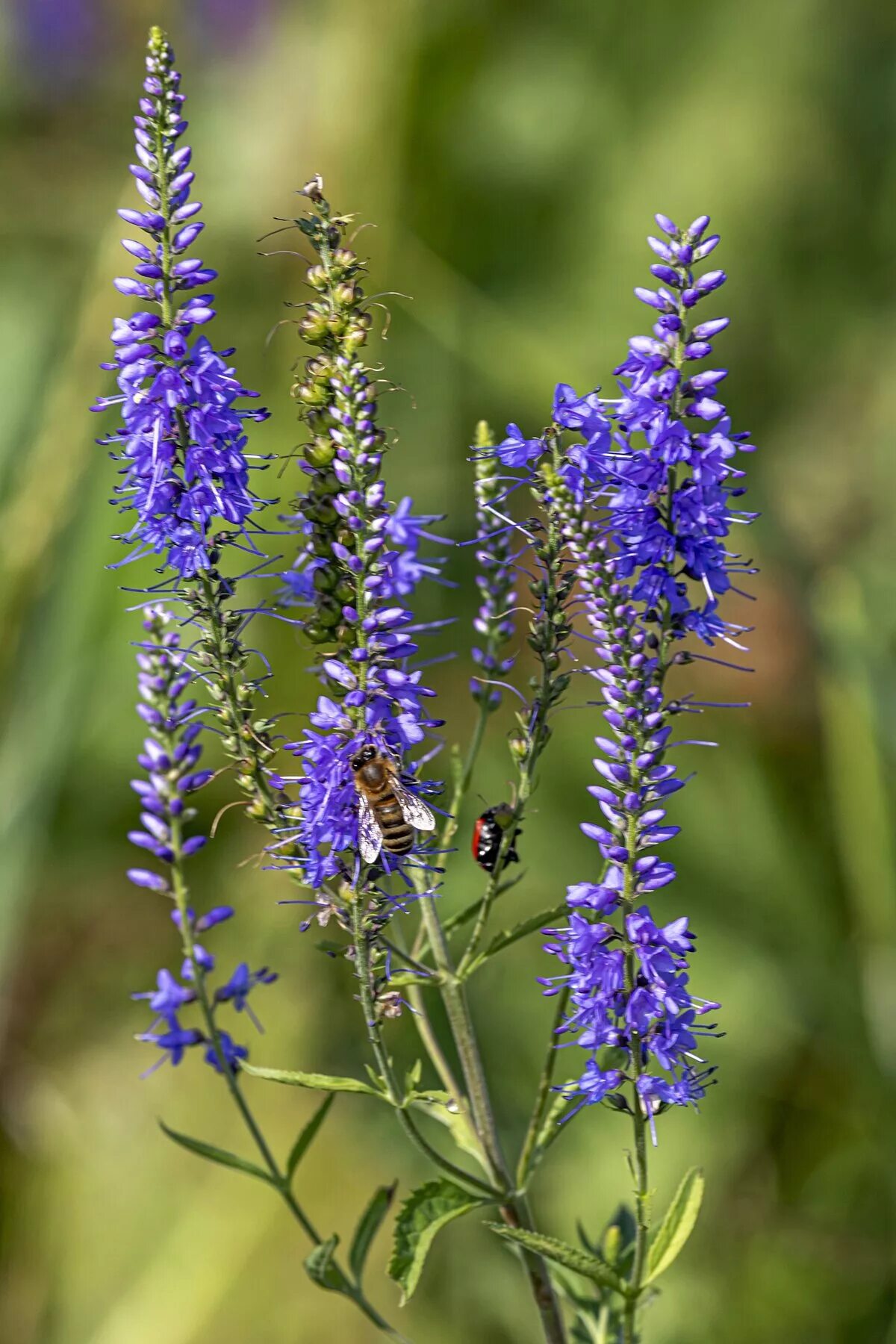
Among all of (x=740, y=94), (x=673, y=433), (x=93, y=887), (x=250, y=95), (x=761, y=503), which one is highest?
(x=740, y=94)

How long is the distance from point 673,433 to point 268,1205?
294 cm

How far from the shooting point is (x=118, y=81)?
501cm

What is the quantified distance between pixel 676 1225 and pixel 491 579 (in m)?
0.95

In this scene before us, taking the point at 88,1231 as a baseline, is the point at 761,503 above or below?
above

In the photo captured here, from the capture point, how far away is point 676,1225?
67.1 inches

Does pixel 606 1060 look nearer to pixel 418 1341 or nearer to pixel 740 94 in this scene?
pixel 418 1341

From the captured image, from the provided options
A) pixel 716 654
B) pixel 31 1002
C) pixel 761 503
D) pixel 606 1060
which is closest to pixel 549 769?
pixel 716 654

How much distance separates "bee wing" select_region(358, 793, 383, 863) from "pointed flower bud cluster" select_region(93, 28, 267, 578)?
356mm

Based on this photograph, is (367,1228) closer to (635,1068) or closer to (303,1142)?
(303,1142)

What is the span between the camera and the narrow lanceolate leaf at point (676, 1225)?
5.35ft

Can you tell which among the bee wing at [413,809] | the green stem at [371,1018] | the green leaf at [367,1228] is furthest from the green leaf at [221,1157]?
the bee wing at [413,809]

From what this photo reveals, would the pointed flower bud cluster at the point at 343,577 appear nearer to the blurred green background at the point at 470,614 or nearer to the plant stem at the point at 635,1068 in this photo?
the plant stem at the point at 635,1068

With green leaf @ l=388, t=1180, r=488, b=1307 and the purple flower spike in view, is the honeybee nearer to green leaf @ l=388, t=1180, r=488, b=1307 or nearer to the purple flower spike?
the purple flower spike

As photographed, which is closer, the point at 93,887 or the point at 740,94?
the point at 93,887
